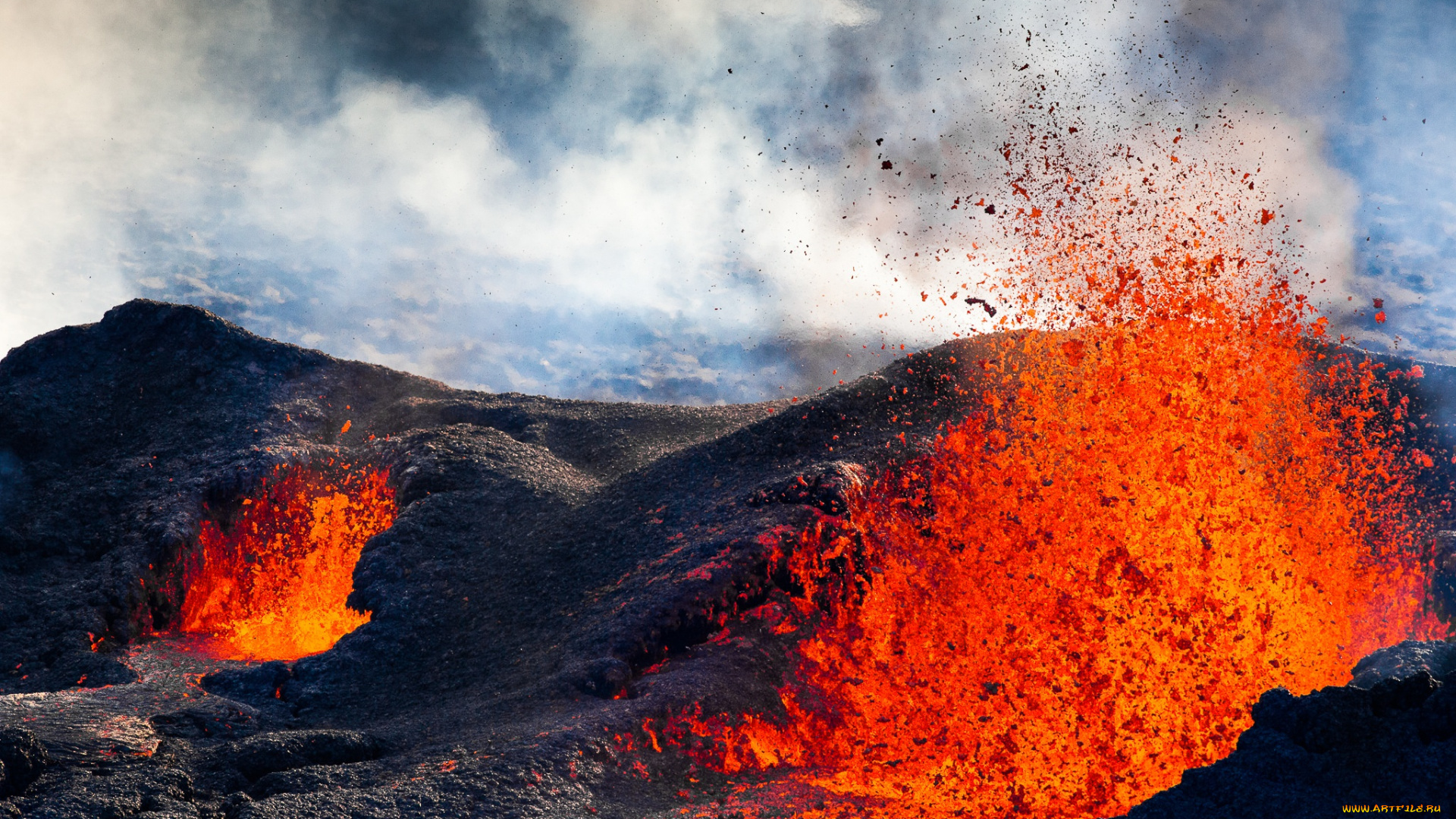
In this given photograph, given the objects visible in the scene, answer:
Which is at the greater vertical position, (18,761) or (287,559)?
(287,559)

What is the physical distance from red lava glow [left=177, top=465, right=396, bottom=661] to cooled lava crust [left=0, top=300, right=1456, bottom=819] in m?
0.38

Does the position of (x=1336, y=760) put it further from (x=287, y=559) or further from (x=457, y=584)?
(x=287, y=559)

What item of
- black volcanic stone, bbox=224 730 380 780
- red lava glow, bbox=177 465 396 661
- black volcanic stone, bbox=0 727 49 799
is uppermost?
red lava glow, bbox=177 465 396 661

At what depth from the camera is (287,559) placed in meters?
16.5

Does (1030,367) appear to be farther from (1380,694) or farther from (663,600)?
(1380,694)

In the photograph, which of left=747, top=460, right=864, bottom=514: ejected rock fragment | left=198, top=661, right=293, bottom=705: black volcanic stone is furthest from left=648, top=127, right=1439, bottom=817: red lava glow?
left=198, top=661, right=293, bottom=705: black volcanic stone

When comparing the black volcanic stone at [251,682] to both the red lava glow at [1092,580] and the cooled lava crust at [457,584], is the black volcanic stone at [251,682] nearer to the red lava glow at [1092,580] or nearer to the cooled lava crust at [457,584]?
the cooled lava crust at [457,584]

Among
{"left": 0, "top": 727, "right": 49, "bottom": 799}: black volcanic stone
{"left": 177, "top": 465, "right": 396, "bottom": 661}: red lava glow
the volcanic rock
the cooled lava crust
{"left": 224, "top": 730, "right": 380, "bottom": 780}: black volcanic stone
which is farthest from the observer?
{"left": 177, "top": 465, "right": 396, "bottom": 661}: red lava glow

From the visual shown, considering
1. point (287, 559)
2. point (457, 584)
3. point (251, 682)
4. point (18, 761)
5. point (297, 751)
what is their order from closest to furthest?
point (18, 761)
point (297, 751)
point (251, 682)
point (457, 584)
point (287, 559)

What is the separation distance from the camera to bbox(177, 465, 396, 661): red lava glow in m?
15.6

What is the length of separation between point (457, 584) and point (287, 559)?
15.0ft

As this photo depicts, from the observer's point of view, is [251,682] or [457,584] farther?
[457,584]

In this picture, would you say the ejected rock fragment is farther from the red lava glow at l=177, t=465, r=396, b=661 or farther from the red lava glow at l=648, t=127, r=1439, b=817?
the red lava glow at l=177, t=465, r=396, b=661

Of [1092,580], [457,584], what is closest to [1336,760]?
[1092,580]
